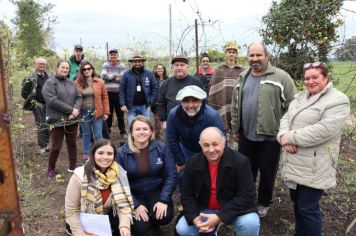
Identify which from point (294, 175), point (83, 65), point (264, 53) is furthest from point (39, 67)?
point (294, 175)

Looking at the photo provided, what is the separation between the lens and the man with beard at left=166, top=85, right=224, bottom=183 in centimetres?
359

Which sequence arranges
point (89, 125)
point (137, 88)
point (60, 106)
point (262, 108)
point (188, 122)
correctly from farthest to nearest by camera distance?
point (137, 88) < point (89, 125) < point (60, 106) < point (188, 122) < point (262, 108)

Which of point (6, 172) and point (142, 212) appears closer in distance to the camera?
point (6, 172)

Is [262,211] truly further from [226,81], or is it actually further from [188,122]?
[226,81]

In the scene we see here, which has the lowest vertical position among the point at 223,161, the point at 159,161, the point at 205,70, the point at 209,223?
the point at 209,223

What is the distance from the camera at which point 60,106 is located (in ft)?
16.4

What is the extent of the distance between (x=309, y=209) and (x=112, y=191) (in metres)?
1.74

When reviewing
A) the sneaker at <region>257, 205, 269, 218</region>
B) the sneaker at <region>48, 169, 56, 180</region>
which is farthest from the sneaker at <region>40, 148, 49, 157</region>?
the sneaker at <region>257, 205, 269, 218</region>

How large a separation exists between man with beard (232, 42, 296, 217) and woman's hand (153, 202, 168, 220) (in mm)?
1086

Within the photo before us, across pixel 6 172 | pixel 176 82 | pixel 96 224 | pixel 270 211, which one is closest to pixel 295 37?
pixel 176 82

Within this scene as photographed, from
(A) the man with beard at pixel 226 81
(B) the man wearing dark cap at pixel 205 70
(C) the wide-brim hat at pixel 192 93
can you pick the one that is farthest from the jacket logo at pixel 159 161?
(B) the man wearing dark cap at pixel 205 70

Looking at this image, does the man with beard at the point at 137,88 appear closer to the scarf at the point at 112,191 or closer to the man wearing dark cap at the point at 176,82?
the man wearing dark cap at the point at 176,82

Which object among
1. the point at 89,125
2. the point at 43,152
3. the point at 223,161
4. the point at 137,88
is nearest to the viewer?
the point at 223,161

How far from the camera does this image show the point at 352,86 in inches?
130
